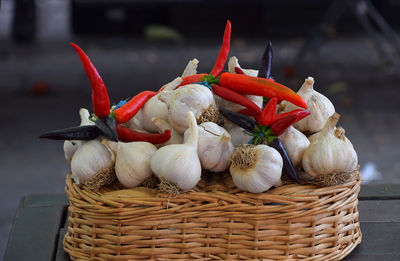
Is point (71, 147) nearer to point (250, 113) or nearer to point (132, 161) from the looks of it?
point (132, 161)

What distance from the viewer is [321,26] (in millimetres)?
5180

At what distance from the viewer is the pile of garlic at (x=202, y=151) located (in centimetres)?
139

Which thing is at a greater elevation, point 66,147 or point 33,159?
point 66,147

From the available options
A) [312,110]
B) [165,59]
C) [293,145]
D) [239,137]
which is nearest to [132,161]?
[239,137]

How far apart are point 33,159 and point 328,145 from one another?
2884 millimetres

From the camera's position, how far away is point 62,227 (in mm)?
1805

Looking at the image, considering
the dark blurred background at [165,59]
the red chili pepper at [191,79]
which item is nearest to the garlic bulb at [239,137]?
the red chili pepper at [191,79]

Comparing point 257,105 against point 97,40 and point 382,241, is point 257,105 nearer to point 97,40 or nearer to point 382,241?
point 382,241

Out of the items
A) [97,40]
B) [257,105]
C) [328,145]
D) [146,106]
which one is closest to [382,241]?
[328,145]

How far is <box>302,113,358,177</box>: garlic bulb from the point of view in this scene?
4.67ft

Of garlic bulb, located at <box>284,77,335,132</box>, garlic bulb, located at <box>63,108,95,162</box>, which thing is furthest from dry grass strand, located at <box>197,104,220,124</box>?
garlic bulb, located at <box>63,108,95,162</box>

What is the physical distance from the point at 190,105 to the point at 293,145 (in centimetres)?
29

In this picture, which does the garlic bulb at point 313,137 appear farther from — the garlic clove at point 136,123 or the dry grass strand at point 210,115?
the garlic clove at point 136,123

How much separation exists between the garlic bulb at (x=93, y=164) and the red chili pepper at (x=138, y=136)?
0.07 metres
